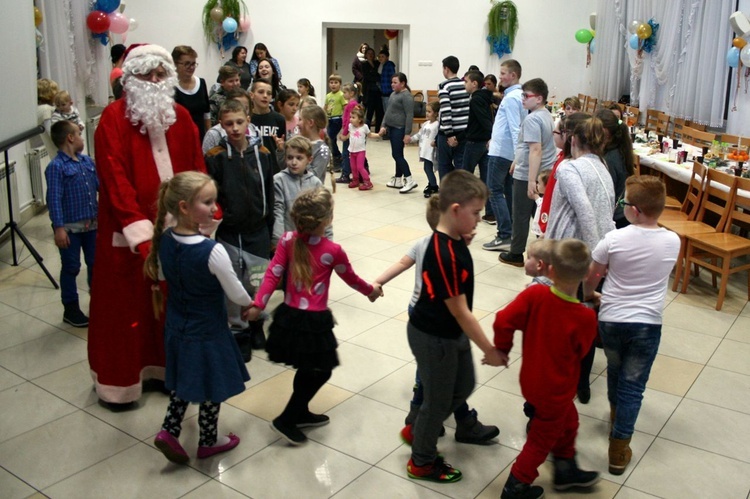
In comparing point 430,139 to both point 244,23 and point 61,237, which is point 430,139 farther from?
point 244,23

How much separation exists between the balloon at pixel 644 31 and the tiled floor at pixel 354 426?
7.39 meters

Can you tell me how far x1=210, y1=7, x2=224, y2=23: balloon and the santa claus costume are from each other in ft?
33.7

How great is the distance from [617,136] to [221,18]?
35.6ft

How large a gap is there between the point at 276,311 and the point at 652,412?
203cm

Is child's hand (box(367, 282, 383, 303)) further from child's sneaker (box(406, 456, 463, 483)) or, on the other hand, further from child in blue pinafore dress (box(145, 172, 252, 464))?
child's sneaker (box(406, 456, 463, 483))

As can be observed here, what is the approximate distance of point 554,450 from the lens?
295cm

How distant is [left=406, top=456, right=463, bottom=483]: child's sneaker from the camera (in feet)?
9.71

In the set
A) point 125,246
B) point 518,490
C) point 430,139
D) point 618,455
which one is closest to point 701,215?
point 430,139

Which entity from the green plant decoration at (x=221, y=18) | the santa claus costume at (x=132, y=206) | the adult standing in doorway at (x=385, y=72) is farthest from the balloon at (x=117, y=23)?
the santa claus costume at (x=132, y=206)

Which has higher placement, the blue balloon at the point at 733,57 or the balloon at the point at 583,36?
the balloon at the point at 583,36

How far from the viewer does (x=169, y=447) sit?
298 centimetres

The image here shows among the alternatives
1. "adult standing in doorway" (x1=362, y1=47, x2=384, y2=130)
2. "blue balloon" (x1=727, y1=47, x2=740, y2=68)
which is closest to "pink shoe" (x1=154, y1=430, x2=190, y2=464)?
"blue balloon" (x1=727, y1=47, x2=740, y2=68)

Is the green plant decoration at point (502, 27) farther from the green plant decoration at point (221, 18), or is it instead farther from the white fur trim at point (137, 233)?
the white fur trim at point (137, 233)

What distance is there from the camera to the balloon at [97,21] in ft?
30.5
